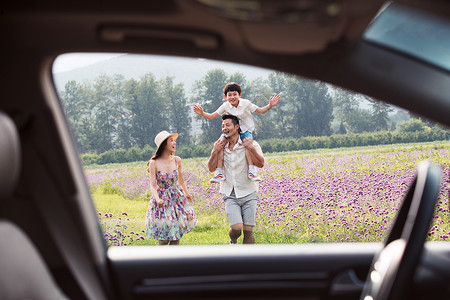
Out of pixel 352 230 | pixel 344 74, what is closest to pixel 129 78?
pixel 352 230

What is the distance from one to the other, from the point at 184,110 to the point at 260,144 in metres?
1.31

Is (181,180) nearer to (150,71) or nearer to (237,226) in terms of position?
(237,226)

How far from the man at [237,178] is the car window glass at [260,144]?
1853 mm

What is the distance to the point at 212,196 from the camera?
7730mm

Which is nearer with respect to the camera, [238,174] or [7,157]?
[7,157]

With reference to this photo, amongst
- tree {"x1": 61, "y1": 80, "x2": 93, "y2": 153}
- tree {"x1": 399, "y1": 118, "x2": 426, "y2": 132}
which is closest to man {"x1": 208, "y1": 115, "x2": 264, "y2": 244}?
tree {"x1": 399, "y1": 118, "x2": 426, "y2": 132}

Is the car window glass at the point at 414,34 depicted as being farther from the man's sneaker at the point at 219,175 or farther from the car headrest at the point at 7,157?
the man's sneaker at the point at 219,175

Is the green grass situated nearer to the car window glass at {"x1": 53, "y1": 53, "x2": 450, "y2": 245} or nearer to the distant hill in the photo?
the car window glass at {"x1": 53, "y1": 53, "x2": 450, "y2": 245}

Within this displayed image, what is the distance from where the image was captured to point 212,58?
63.0 inches

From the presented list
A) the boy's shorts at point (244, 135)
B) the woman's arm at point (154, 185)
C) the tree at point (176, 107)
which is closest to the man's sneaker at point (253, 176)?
the boy's shorts at point (244, 135)

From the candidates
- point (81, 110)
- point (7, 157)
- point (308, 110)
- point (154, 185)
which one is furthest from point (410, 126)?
point (7, 157)

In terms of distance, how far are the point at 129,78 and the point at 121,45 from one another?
A: 673cm

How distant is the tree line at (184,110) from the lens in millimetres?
7570

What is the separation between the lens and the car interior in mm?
1358
